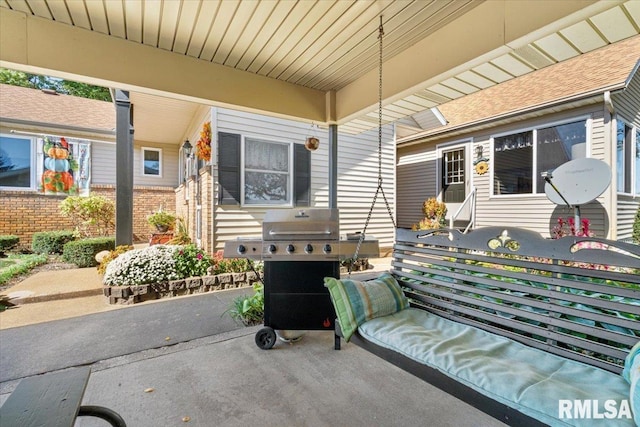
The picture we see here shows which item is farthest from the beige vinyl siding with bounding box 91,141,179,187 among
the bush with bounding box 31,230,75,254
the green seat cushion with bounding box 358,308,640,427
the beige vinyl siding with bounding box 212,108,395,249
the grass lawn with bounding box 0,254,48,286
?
the green seat cushion with bounding box 358,308,640,427

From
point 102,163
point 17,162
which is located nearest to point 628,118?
point 102,163

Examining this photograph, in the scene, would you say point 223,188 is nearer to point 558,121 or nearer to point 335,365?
point 335,365

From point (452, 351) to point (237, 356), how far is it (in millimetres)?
1704

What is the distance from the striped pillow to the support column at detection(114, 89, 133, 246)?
4.30 m

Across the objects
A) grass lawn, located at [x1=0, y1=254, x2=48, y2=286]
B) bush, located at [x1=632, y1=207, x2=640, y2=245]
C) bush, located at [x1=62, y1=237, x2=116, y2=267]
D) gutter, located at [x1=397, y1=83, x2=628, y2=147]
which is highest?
gutter, located at [x1=397, y1=83, x2=628, y2=147]

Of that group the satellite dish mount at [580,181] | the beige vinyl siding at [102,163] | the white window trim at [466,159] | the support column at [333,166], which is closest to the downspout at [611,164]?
the satellite dish mount at [580,181]

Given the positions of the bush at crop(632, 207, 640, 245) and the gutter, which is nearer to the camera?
the gutter

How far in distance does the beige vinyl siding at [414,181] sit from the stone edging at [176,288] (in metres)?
5.88

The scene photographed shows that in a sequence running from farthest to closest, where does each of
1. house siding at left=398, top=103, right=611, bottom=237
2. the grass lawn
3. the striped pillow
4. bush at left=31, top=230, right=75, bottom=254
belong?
bush at left=31, top=230, right=75, bottom=254 → house siding at left=398, top=103, right=611, bottom=237 → the grass lawn → the striped pillow

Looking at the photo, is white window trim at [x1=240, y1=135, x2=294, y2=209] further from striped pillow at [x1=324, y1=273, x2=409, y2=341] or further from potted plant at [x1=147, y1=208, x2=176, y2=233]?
striped pillow at [x1=324, y1=273, x2=409, y2=341]

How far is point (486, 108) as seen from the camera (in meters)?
7.46

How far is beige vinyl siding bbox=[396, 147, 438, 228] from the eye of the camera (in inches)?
342
